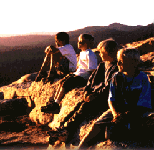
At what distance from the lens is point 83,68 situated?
389cm

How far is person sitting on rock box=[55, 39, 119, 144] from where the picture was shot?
2980mm

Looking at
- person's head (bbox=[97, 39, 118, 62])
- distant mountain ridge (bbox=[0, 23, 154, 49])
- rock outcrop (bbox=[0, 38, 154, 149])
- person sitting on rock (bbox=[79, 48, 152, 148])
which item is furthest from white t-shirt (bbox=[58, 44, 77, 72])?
distant mountain ridge (bbox=[0, 23, 154, 49])

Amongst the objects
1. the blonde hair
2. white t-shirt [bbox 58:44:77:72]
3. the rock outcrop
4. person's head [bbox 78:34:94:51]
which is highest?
person's head [bbox 78:34:94:51]

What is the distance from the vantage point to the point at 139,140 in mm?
2389

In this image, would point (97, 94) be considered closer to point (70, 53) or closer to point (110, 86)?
point (110, 86)

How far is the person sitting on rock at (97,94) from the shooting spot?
9.78 feet

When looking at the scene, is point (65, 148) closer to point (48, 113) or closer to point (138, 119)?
point (138, 119)

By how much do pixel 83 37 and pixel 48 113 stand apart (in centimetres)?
158

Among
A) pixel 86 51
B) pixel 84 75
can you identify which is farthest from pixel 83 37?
pixel 84 75

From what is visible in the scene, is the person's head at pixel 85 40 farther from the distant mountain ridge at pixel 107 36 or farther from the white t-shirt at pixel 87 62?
the distant mountain ridge at pixel 107 36

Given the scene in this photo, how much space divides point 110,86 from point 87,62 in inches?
50.7

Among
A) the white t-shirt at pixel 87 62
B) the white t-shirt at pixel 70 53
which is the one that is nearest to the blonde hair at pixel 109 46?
the white t-shirt at pixel 87 62

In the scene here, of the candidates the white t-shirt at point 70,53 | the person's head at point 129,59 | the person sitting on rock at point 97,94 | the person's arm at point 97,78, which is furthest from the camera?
the white t-shirt at point 70,53

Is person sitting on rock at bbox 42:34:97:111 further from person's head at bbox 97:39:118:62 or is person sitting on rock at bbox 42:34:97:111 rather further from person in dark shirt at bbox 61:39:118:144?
person's head at bbox 97:39:118:62
